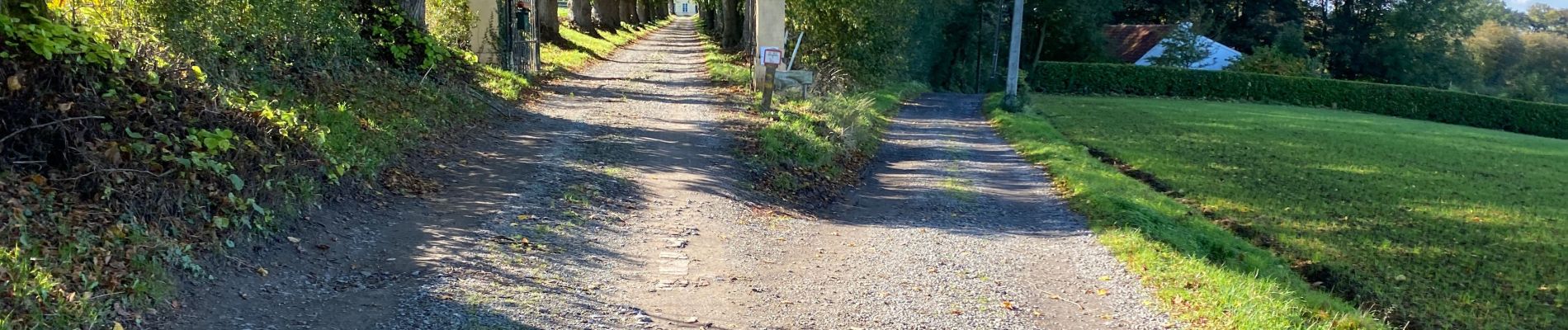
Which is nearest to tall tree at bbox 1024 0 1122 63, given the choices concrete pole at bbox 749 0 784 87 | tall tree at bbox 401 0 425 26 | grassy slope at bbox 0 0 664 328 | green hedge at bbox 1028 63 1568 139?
green hedge at bbox 1028 63 1568 139

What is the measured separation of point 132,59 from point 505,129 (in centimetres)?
565

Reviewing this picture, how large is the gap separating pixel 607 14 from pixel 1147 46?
25612mm

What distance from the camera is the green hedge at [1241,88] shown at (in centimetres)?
4144

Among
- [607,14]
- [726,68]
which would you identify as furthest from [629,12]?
[726,68]

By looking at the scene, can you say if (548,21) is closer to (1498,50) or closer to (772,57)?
(772,57)

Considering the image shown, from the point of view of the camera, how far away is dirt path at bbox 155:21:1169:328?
570 centimetres

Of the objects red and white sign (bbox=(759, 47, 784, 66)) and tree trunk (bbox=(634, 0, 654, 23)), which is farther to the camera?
tree trunk (bbox=(634, 0, 654, 23))

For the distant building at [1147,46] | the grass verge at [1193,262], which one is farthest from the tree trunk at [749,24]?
the distant building at [1147,46]

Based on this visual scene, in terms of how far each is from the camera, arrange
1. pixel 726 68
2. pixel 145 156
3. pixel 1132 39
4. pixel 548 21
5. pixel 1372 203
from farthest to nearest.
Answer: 1. pixel 1132 39
2. pixel 548 21
3. pixel 726 68
4. pixel 1372 203
5. pixel 145 156

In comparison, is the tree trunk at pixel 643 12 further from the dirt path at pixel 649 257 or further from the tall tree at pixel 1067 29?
the dirt path at pixel 649 257

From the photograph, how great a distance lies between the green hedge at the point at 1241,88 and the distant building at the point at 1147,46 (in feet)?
13.7

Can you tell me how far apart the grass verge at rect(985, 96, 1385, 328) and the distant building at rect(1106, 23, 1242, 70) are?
36.9 metres

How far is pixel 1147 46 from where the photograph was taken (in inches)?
2037

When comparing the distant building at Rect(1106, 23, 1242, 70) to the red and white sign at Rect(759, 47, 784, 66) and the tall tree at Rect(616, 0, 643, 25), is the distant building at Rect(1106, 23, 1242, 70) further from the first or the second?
the red and white sign at Rect(759, 47, 784, 66)
